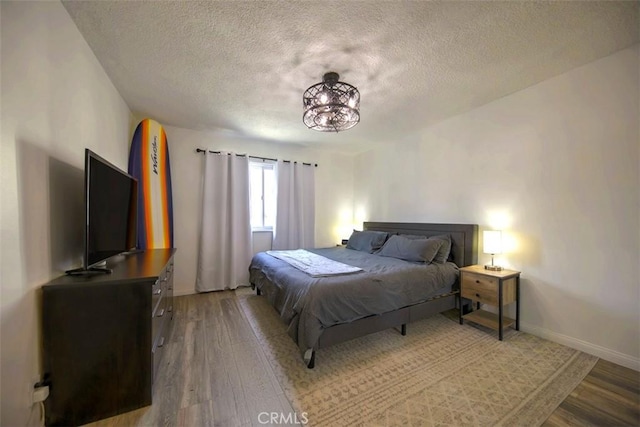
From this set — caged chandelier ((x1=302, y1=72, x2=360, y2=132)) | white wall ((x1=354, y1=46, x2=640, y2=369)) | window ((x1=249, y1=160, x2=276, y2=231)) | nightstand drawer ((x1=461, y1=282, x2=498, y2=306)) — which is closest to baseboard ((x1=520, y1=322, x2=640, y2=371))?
white wall ((x1=354, y1=46, x2=640, y2=369))

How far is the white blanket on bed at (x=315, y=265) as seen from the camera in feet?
7.38

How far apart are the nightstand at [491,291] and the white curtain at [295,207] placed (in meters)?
2.63

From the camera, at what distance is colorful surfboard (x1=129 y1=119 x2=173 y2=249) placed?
2.90m

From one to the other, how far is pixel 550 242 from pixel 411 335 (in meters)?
1.65

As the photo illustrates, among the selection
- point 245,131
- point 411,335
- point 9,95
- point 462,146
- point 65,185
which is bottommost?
point 411,335

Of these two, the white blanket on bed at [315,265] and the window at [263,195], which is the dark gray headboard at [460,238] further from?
the window at [263,195]

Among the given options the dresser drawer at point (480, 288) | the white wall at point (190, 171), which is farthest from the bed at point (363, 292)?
the white wall at point (190, 171)

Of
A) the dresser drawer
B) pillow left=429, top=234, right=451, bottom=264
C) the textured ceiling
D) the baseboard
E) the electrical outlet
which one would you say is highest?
the textured ceiling

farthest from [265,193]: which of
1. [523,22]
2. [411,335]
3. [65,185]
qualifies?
[523,22]

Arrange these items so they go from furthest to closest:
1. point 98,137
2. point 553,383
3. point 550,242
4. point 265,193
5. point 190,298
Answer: point 265,193 < point 190,298 < point 550,242 < point 98,137 < point 553,383

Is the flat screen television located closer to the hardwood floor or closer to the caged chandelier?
the hardwood floor

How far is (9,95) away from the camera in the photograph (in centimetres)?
108

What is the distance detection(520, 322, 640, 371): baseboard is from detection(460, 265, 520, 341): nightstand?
14cm

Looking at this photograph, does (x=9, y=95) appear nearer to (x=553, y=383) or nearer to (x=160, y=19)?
(x=160, y=19)
